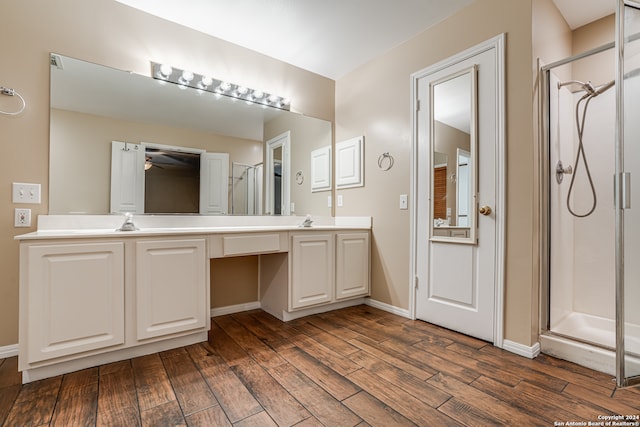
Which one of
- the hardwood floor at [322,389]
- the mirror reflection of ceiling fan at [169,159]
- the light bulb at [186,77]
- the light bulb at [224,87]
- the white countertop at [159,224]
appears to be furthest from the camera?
the light bulb at [224,87]

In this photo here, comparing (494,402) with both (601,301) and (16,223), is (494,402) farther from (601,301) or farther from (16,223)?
(16,223)

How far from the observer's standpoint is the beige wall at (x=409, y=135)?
188 cm

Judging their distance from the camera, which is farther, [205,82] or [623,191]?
[205,82]

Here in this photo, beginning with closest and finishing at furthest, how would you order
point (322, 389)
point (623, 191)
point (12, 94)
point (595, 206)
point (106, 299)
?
1. point (623, 191)
2. point (322, 389)
3. point (106, 299)
4. point (12, 94)
5. point (595, 206)

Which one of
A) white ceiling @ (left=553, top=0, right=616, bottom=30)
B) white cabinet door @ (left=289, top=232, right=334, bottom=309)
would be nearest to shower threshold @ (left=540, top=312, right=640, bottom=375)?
→ white cabinet door @ (left=289, top=232, right=334, bottom=309)

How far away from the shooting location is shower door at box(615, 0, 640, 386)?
1.41m

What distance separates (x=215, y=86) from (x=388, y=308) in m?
2.52

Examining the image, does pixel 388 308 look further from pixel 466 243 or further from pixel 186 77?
pixel 186 77

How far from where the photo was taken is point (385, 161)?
279 centimetres

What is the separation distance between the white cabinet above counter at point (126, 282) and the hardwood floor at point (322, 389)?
0.46ft

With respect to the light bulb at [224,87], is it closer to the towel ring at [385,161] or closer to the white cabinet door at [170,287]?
the white cabinet door at [170,287]

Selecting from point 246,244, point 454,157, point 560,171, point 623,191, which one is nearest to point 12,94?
point 246,244

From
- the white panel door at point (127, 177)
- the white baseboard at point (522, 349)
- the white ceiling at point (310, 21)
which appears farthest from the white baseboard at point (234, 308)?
the white ceiling at point (310, 21)

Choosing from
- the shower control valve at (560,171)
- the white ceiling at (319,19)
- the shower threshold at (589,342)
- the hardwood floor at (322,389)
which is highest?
the white ceiling at (319,19)
